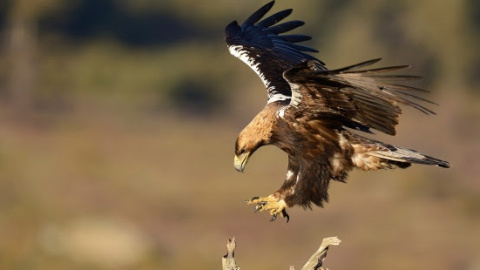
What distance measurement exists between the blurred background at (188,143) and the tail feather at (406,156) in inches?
501

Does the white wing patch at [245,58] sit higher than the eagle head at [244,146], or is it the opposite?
the white wing patch at [245,58]

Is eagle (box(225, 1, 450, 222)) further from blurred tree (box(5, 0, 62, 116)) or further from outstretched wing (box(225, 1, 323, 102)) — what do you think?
blurred tree (box(5, 0, 62, 116))

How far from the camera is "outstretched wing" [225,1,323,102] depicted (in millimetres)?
12133

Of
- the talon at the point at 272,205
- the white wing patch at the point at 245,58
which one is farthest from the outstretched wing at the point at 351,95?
the white wing patch at the point at 245,58

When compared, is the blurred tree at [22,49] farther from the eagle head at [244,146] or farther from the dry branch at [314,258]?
the dry branch at [314,258]

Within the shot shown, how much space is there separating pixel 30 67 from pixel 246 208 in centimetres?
2288

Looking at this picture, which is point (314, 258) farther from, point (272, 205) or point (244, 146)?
point (244, 146)

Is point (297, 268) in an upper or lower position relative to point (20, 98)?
lower

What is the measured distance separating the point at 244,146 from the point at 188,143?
32035 millimetres

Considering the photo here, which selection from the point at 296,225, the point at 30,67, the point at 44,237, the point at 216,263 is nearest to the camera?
the point at 216,263

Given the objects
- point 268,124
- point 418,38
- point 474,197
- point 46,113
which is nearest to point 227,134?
point 46,113

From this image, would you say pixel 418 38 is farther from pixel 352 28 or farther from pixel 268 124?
pixel 268 124

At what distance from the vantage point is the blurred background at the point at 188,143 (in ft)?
84.7

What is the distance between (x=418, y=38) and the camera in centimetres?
5044
